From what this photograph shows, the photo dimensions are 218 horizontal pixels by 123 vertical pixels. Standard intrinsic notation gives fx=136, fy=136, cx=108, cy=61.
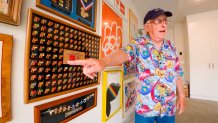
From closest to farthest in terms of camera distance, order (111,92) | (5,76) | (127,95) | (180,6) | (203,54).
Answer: (5,76) → (111,92) → (127,95) → (180,6) → (203,54)

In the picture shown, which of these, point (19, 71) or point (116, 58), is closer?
point (19, 71)

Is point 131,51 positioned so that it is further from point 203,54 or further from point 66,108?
point 203,54

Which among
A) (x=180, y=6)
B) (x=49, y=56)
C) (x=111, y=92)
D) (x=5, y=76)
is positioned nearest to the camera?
(x=5, y=76)

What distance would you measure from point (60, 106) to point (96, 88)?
42 centimetres

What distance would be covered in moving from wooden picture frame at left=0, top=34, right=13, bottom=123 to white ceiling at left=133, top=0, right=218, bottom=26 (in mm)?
2297

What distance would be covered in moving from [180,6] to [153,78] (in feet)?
10.7

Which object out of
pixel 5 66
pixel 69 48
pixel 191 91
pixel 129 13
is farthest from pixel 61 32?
pixel 191 91

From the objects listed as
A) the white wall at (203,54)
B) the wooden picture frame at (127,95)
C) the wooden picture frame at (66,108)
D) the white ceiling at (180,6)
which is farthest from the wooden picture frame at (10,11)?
the white wall at (203,54)

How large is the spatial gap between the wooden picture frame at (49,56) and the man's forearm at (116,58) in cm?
27

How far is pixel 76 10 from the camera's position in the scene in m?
0.97

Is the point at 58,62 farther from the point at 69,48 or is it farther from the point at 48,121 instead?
the point at 48,121

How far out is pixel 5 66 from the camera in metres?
0.56

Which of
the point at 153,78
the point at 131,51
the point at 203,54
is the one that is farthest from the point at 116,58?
the point at 203,54

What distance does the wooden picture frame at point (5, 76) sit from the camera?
0.54m
